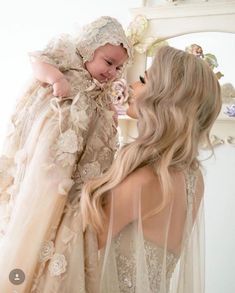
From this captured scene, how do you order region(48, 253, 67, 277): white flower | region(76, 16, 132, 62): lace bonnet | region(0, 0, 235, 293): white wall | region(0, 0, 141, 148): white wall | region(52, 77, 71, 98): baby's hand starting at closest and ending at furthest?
region(48, 253, 67, 277): white flower, region(52, 77, 71, 98): baby's hand, region(76, 16, 132, 62): lace bonnet, region(0, 0, 235, 293): white wall, region(0, 0, 141, 148): white wall

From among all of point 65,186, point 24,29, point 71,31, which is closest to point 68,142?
point 65,186

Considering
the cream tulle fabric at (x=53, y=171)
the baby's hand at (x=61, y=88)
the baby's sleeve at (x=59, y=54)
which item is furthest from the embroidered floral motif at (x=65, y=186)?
the baby's sleeve at (x=59, y=54)

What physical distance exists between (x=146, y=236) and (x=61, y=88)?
0.47 metres

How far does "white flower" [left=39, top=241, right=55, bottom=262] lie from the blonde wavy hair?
0.12 meters

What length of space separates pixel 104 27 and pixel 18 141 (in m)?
0.44

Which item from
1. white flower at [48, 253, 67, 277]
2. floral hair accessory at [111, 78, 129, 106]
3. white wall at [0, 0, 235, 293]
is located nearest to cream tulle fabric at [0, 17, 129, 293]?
white flower at [48, 253, 67, 277]

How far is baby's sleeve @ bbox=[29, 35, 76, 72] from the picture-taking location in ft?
4.22

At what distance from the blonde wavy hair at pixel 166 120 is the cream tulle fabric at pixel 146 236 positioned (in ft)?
0.12

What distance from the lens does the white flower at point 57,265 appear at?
1097 mm

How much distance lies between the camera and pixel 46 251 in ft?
3.65

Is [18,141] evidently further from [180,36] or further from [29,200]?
[180,36]

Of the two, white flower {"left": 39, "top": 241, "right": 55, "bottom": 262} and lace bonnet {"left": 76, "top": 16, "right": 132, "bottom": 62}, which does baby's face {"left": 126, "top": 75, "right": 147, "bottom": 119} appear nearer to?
lace bonnet {"left": 76, "top": 16, "right": 132, "bottom": 62}

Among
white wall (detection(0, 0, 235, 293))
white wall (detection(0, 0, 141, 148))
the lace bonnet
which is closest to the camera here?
the lace bonnet

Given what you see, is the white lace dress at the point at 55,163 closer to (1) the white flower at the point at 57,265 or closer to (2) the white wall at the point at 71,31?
(1) the white flower at the point at 57,265
